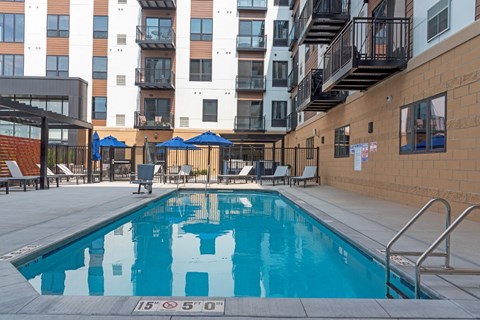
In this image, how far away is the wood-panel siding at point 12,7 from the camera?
28500 millimetres

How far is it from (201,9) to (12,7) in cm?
1341

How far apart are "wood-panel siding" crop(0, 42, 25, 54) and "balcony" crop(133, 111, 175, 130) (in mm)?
9625

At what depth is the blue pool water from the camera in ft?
14.6

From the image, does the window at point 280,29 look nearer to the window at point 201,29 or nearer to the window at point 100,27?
the window at point 201,29

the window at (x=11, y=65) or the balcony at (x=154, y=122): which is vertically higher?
the window at (x=11, y=65)

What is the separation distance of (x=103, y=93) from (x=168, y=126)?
5.41 meters

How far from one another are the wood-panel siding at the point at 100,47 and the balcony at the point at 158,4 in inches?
147

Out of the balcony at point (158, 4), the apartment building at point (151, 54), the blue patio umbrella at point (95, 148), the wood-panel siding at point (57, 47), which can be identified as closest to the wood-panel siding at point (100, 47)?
the apartment building at point (151, 54)

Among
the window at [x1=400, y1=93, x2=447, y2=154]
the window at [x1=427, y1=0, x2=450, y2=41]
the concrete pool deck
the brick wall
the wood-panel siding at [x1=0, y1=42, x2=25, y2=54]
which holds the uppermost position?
the wood-panel siding at [x1=0, y1=42, x2=25, y2=54]

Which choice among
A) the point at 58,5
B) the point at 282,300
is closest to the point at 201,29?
the point at 58,5

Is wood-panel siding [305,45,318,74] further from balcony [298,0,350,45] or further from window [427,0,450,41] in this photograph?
window [427,0,450,41]

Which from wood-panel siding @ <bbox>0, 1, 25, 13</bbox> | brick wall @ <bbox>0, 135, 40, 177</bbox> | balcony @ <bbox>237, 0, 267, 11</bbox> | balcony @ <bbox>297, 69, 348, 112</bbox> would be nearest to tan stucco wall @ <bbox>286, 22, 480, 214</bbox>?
balcony @ <bbox>297, 69, 348, 112</bbox>

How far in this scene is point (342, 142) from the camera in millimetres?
15914

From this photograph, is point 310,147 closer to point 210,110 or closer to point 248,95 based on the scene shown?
point 248,95
